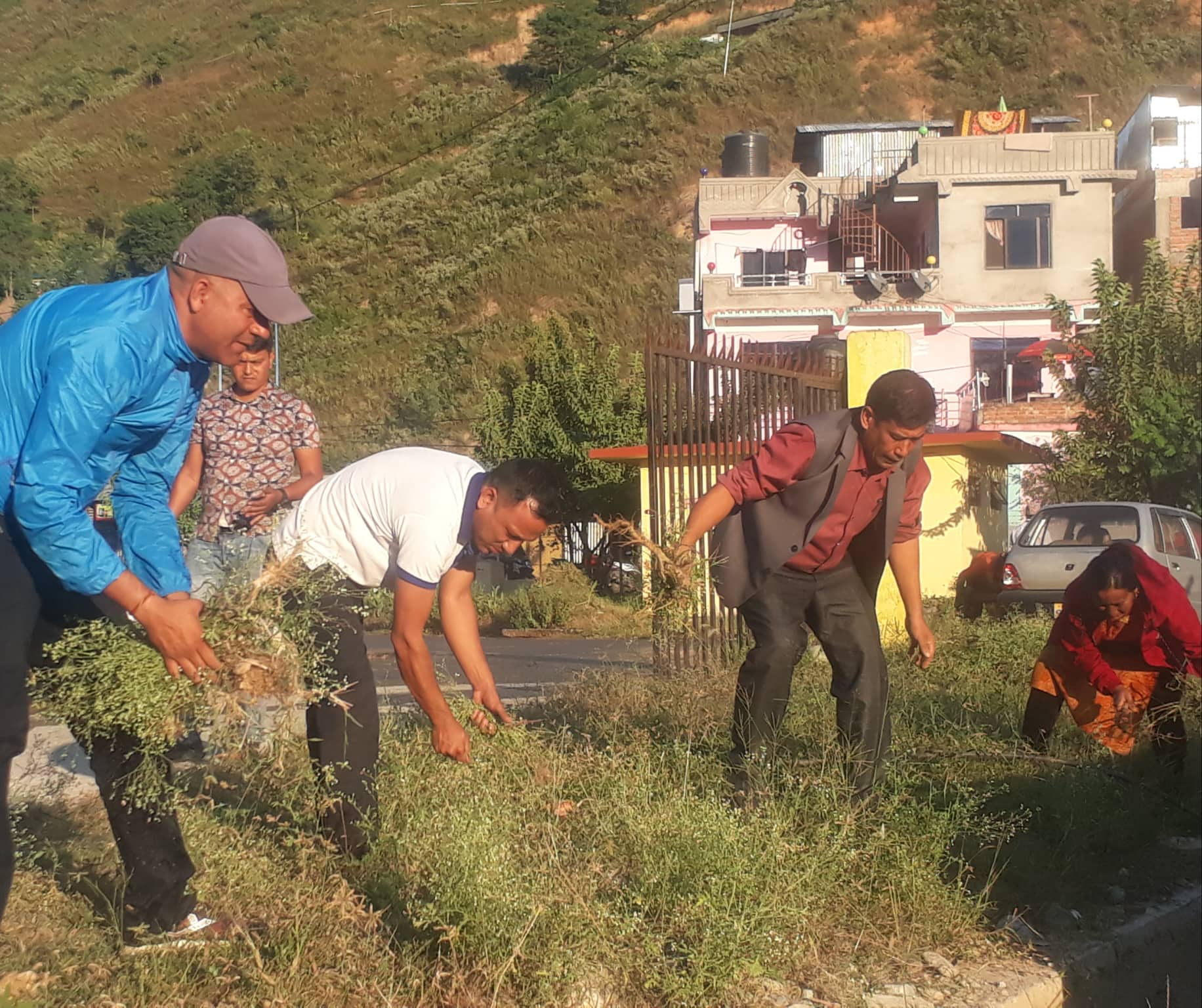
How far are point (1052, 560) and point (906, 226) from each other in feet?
75.0

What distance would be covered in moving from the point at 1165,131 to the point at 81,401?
36660 millimetres

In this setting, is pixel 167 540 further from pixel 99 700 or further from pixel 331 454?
pixel 331 454

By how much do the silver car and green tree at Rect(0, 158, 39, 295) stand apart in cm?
1095

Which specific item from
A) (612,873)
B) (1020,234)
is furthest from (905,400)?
(1020,234)

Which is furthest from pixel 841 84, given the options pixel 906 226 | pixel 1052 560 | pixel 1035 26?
pixel 1052 560

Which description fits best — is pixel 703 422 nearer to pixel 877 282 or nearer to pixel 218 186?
pixel 877 282

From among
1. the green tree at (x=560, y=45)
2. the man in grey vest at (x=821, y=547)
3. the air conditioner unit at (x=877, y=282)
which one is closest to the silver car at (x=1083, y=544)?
the man in grey vest at (x=821, y=547)

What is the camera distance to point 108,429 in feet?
9.34

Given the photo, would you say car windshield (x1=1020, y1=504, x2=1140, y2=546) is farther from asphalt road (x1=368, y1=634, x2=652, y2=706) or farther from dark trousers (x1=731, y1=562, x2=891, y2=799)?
dark trousers (x1=731, y1=562, x2=891, y2=799)

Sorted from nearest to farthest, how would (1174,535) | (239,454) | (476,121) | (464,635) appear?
(464,635) → (239,454) → (1174,535) → (476,121)

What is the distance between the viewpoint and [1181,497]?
19.8 meters

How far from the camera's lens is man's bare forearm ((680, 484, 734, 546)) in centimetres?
415

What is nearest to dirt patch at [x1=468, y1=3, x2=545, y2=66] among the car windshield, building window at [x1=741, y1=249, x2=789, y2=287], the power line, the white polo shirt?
the power line

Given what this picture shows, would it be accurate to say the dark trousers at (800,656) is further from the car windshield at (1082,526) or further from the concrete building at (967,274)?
the concrete building at (967,274)
